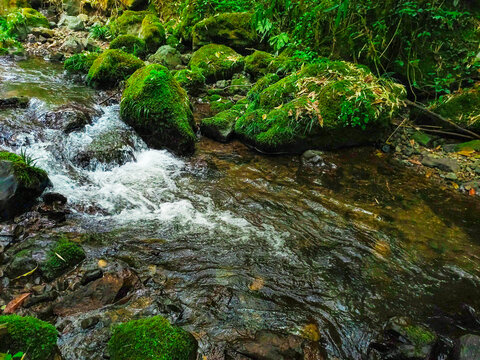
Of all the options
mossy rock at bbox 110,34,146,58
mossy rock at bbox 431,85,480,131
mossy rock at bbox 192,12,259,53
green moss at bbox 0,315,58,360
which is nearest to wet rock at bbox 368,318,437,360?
green moss at bbox 0,315,58,360

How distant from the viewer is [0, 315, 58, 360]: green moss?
1.73 metres

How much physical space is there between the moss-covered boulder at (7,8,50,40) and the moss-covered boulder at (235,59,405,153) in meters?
10.9

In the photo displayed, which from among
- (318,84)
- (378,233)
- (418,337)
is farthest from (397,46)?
(418,337)

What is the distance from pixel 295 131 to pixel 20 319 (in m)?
4.89

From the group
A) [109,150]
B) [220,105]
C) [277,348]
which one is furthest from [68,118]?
[277,348]

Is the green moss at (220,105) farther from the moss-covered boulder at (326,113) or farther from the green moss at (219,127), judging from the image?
the moss-covered boulder at (326,113)

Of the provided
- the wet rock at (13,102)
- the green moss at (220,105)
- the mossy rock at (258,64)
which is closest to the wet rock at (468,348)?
the green moss at (220,105)

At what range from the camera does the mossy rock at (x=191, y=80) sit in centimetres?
788

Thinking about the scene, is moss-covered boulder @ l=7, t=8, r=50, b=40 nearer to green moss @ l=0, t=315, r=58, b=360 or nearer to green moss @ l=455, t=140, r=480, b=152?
green moss @ l=0, t=315, r=58, b=360

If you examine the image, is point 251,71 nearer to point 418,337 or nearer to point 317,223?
point 317,223

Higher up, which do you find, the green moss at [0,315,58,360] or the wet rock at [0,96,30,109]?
the green moss at [0,315,58,360]

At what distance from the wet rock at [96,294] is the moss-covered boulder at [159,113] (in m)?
3.25

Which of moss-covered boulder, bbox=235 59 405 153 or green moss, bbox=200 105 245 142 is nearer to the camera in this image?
moss-covered boulder, bbox=235 59 405 153

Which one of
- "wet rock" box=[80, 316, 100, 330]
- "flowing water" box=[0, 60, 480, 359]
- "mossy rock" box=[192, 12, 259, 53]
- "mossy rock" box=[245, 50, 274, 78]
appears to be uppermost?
"mossy rock" box=[192, 12, 259, 53]
